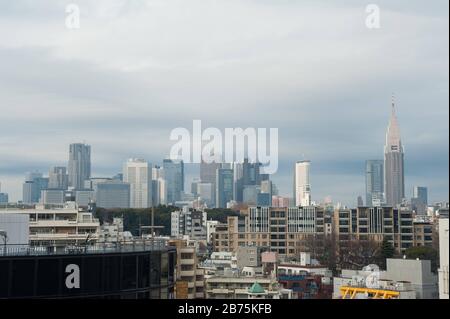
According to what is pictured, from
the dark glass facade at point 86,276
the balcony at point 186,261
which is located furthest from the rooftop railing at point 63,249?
the balcony at point 186,261

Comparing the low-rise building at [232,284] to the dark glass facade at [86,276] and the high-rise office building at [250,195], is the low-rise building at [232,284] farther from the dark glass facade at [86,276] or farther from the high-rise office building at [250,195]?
the dark glass facade at [86,276]

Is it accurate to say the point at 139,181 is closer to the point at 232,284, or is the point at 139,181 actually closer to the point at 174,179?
the point at 174,179

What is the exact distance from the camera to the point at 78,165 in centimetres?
1411

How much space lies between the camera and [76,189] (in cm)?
1778

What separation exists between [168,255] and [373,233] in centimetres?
1572

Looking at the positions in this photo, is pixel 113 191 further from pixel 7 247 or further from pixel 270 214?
pixel 7 247

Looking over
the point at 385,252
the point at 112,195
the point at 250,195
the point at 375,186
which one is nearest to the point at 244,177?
the point at 250,195

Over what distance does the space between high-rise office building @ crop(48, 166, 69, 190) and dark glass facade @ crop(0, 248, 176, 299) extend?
10844mm

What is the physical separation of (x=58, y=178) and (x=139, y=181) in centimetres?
262

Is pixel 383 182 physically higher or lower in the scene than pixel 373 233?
higher

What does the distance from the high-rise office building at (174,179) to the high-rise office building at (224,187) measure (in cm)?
98

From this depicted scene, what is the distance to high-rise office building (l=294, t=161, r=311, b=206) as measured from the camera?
1229 cm

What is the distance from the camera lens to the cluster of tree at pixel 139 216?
59.4 feet
